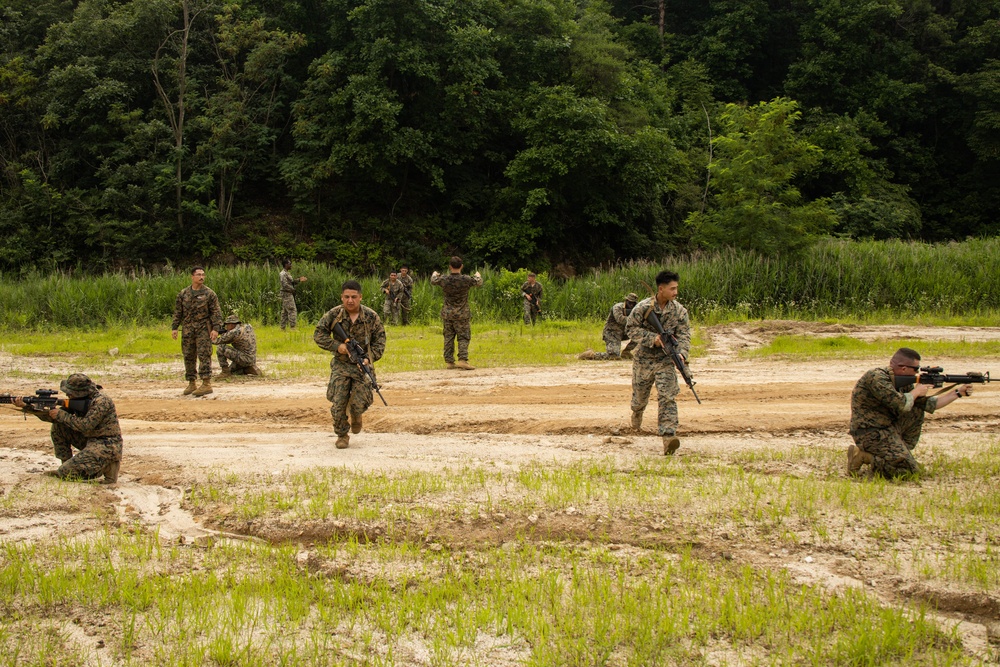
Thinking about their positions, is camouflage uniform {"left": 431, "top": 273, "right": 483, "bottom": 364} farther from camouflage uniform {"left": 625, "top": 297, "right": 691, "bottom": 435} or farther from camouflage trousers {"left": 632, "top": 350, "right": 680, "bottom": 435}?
camouflage trousers {"left": 632, "top": 350, "right": 680, "bottom": 435}

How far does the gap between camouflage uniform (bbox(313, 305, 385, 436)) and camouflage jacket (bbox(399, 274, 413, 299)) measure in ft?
46.4

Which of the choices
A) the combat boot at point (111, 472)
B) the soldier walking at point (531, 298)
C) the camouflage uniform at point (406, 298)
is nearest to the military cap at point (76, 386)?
the combat boot at point (111, 472)

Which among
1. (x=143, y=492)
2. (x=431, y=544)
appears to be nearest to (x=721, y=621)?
(x=431, y=544)

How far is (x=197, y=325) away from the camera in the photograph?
14336 millimetres

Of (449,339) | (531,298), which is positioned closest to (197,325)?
(449,339)

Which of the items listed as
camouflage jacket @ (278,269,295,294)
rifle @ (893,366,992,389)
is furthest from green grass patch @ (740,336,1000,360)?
camouflage jacket @ (278,269,295,294)

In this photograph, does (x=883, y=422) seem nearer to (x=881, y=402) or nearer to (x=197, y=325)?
(x=881, y=402)

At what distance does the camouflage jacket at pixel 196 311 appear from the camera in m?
14.2

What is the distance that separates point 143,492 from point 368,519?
275 cm

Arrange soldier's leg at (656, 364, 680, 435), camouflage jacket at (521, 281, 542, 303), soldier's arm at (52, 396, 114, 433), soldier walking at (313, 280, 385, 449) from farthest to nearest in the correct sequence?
camouflage jacket at (521, 281, 542, 303), soldier walking at (313, 280, 385, 449), soldier's leg at (656, 364, 680, 435), soldier's arm at (52, 396, 114, 433)

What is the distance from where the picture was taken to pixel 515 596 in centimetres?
610

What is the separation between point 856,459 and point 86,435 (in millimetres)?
Result: 7903

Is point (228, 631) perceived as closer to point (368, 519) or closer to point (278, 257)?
point (368, 519)

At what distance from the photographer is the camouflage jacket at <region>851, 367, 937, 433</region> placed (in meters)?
8.22
